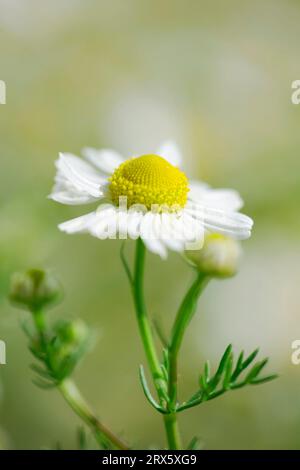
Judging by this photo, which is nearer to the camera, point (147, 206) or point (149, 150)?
point (147, 206)

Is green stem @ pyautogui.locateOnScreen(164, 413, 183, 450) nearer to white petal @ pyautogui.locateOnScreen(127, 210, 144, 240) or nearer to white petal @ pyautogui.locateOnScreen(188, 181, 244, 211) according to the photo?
white petal @ pyautogui.locateOnScreen(127, 210, 144, 240)

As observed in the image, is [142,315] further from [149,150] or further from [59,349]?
[149,150]

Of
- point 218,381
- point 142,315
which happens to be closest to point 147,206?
point 142,315

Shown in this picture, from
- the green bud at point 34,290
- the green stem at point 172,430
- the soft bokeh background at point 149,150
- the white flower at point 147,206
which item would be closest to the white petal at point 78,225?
the white flower at point 147,206

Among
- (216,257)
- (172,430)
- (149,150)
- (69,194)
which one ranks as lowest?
(172,430)

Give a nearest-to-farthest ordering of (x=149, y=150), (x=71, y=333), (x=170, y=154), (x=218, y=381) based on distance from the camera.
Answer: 1. (x=218, y=381)
2. (x=71, y=333)
3. (x=170, y=154)
4. (x=149, y=150)
